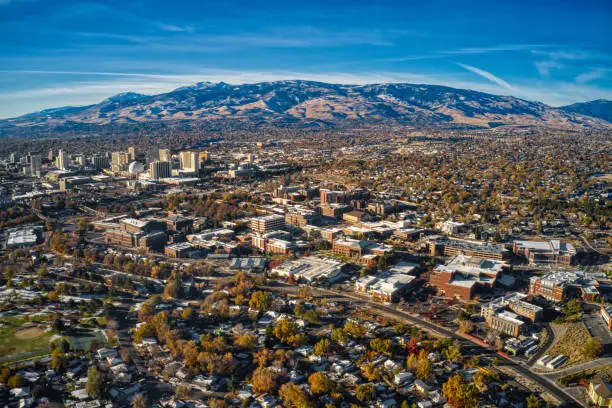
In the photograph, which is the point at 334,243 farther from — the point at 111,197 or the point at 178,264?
the point at 111,197

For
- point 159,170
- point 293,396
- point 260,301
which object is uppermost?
point 159,170

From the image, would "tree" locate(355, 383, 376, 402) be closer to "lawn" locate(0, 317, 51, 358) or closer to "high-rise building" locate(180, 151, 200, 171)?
"lawn" locate(0, 317, 51, 358)

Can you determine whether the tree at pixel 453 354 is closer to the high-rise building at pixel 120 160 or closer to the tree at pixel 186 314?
the tree at pixel 186 314

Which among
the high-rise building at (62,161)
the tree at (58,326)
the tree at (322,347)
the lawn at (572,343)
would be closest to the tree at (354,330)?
the tree at (322,347)

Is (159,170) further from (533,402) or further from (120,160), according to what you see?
(533,402)

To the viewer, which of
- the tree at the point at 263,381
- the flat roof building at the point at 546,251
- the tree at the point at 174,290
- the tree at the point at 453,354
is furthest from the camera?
the flat roof building at the point at 546,251

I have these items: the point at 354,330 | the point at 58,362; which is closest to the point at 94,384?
the point at 58,362

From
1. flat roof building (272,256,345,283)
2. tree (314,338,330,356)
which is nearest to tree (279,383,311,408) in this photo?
tree (314,338,330,356)
